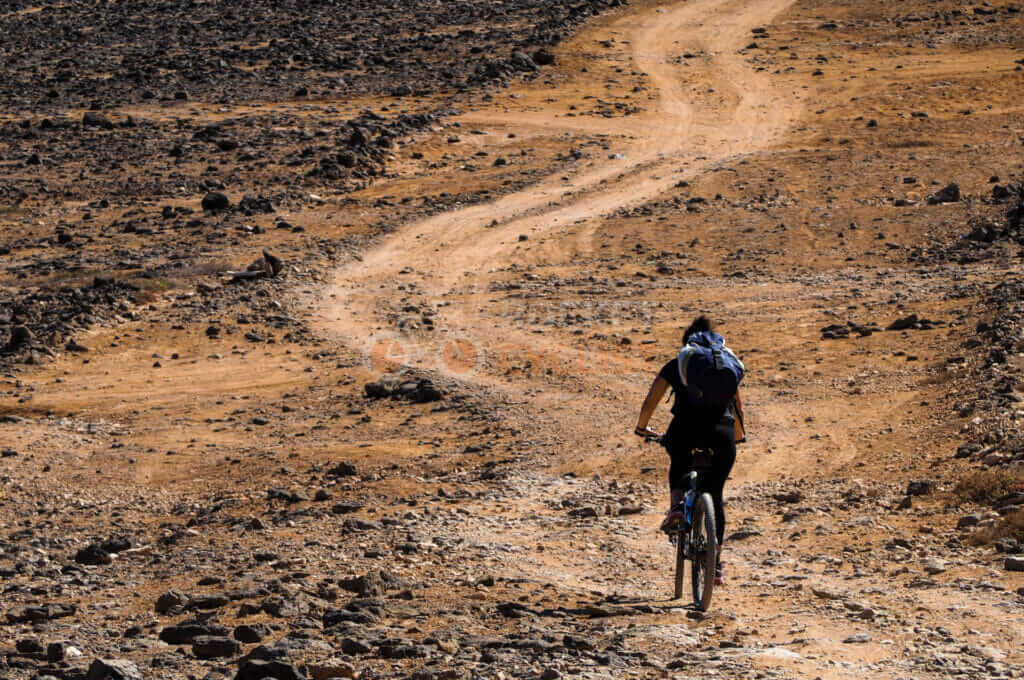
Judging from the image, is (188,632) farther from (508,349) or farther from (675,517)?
(508,349)

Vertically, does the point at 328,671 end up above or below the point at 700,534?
below

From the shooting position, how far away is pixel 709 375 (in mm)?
8109

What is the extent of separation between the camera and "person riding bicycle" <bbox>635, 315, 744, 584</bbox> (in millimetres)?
8148

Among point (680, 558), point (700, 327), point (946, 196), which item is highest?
point (700, 327)

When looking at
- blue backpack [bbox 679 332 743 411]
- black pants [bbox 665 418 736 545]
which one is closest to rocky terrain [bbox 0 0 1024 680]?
black pants [bbox 665 418 736 545]

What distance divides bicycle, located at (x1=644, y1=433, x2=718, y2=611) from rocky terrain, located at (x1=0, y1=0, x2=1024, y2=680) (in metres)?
0.22

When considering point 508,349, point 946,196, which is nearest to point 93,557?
point 508,349

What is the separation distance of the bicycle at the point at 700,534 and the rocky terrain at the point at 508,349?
8.5 inches

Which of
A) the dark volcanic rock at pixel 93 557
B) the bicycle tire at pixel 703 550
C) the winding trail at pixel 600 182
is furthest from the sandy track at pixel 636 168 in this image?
the bicycle tire at pixel 703 550

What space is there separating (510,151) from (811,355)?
15.0m

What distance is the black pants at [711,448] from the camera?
8.34 metres

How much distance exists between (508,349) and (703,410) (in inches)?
402

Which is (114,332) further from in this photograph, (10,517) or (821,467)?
(821,467)

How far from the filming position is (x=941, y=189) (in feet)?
83.5
